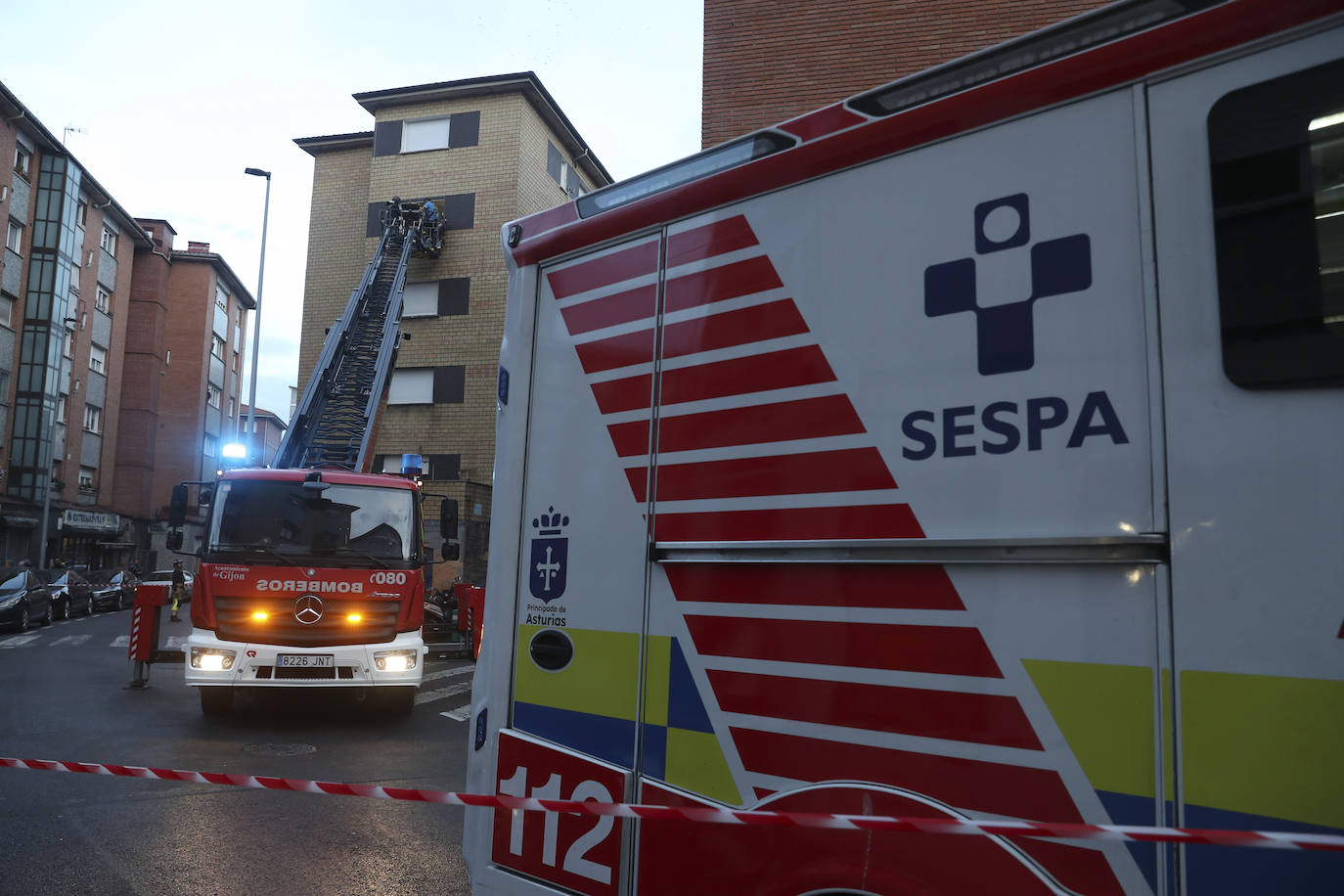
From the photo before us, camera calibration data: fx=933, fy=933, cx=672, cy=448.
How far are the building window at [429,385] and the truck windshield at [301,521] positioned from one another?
19.8m

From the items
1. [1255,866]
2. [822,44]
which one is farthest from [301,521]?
[822,44]

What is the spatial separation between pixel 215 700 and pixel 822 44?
1165cm

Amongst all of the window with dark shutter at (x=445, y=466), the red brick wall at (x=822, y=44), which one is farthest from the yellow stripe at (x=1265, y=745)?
the window with dark shutter at (x=445, y=466)

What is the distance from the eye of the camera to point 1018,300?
2074mm

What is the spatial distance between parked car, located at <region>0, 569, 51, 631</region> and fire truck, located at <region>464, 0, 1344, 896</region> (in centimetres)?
2052

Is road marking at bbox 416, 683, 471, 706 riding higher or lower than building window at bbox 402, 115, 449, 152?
lower

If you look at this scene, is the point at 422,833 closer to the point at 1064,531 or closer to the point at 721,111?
the point at 1064,531

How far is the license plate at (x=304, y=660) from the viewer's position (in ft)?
28.4

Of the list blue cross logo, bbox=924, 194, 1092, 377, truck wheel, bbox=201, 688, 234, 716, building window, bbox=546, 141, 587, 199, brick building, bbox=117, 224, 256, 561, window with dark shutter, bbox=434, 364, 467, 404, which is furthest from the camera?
brick building, bbox=117, 224, 256, 561

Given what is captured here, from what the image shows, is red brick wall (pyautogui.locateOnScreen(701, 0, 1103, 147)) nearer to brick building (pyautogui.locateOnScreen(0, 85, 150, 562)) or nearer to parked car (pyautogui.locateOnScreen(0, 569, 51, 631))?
parked car (pyautogui.locateOnScreen(0, 569, 51, 631))

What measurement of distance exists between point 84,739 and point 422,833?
14.1 ft

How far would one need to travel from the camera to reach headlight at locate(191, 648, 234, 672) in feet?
28.1

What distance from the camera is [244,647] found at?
8586 millimetres

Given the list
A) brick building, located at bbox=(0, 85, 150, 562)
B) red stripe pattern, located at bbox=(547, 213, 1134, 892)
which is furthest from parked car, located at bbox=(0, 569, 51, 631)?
red stripe pattern, located at bbox=(547, 213, 1134, 892)
